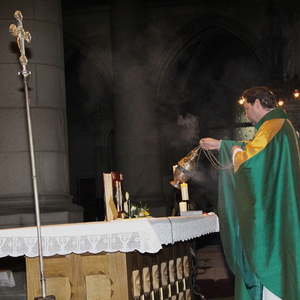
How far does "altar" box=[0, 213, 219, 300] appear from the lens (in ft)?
13.8

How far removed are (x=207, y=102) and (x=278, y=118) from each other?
39.6 ft

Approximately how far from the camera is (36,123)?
289 inches

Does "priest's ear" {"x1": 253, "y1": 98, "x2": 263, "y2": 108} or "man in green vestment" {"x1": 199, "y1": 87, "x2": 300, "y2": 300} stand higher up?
"priest's ear" {"x1": 253, "y1": 98, "x2": 263, "y2": 108}

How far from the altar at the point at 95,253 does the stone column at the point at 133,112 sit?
8.04 meters

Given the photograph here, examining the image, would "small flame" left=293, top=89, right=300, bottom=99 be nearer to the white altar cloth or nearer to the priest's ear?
the priest's ear

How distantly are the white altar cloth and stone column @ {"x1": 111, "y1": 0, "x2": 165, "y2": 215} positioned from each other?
8343 millimetres

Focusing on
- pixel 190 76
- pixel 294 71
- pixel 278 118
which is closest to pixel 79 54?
pixel 190 76

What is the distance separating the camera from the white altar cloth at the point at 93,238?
13.7 feet

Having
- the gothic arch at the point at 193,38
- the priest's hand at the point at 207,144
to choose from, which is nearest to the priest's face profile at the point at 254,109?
the priest's hand at the point at 207,144

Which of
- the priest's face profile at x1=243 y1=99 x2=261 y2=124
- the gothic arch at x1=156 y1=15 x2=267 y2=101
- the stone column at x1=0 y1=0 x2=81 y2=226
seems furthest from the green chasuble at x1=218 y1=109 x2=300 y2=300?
the gothic arch at x1=156 y1=15 x2=267 y2=101

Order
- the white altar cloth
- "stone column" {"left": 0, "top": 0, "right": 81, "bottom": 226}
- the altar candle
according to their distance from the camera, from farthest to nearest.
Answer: "stone column" {"left": 0, "top": 0, "right": 81, "bottom": 226}, the altar candle, the white altar cloth

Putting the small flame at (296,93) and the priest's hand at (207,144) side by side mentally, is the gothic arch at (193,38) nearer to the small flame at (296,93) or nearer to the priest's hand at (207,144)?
the small flame at (296,93)

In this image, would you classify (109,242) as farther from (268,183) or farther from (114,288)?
(268,183)

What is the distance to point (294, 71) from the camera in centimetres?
1348
